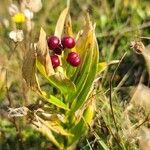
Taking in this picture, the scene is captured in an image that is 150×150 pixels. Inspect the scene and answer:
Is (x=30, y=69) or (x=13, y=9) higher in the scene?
(x=13, y=9)

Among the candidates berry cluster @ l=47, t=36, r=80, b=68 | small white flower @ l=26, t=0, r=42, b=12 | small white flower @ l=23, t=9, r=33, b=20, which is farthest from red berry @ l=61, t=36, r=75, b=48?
small white flower @ l=23, t=9, r=33, b=20

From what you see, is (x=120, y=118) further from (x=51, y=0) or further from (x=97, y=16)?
(x=51, y=0)

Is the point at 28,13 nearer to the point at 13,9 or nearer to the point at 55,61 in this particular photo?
the point at 13,9

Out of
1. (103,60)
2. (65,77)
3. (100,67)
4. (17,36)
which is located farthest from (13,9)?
(65,77)

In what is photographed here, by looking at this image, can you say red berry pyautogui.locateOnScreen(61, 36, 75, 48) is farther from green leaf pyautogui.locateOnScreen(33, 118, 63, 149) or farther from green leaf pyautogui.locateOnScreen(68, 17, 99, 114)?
green leaf pyautogui.locateOnScreen(33, 118, 63, 149)

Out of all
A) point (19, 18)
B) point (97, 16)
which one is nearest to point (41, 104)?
point (19, 18)

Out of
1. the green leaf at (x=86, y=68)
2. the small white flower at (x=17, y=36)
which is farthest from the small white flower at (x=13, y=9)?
the green leaf at (x=86, y=68)

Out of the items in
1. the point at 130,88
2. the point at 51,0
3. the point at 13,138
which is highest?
the point at 51,0

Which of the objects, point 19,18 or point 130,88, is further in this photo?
point 19,18
